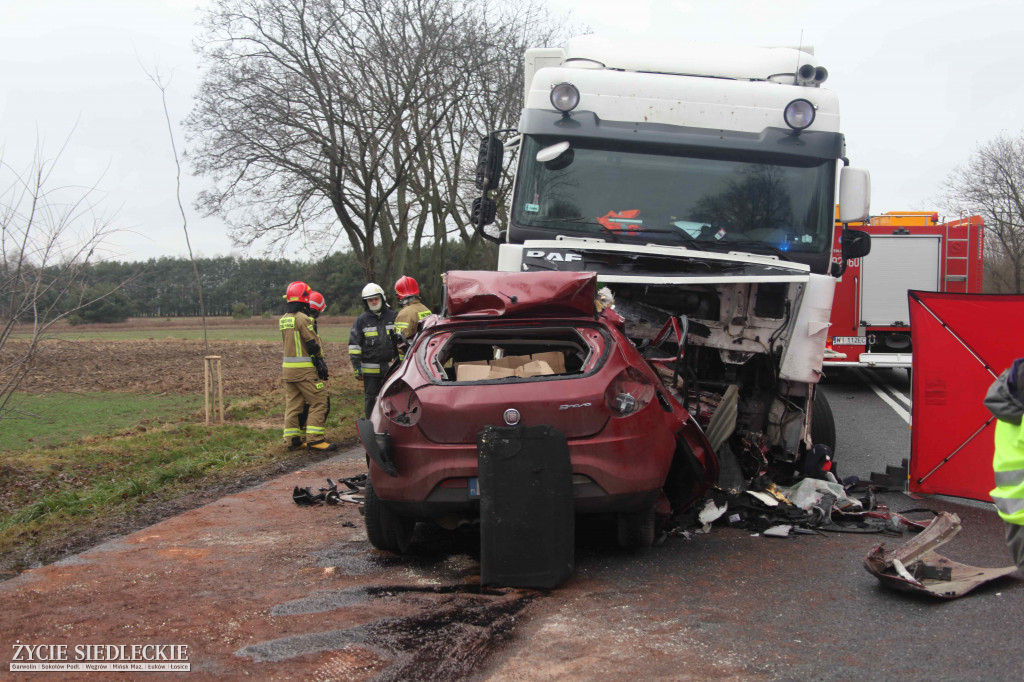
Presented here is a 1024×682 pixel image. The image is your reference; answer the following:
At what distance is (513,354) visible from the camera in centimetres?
670

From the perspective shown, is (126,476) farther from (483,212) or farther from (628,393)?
(628,393)

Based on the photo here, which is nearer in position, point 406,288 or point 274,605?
point 274,605

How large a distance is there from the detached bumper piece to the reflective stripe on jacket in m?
0.93

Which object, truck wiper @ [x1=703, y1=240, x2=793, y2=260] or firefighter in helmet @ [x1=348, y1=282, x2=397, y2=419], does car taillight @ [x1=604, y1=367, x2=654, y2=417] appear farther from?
firefighter in helmet @ [x1=348, y1=282, x2=397, y2=419]

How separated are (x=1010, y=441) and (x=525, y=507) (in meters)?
2.31

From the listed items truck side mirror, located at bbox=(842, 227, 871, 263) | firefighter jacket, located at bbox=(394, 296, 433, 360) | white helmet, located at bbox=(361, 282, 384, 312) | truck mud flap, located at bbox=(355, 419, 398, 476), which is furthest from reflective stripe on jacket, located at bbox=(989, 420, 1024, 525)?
white helmet, located at bbox=(361, 282, 384, 312)

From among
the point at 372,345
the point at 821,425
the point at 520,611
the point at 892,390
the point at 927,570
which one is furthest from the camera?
the point at 892,390

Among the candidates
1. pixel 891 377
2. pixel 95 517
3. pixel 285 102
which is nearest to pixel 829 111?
pixel 95 517

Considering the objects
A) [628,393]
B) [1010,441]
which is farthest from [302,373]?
[1010,441]

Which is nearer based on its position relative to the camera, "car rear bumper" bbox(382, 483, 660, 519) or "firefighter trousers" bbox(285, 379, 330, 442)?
"car rear bumper" bbox(382, 483, 660, 519)

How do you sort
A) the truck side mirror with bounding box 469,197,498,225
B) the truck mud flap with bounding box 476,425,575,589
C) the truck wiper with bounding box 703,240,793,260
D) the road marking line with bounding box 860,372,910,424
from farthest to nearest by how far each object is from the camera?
the road marking line with bounding box 860,372,910,424 < the truck side mirror with bounding box 469,197,498,225 < the truck wiper with bounding box 703,240,793,260 < the truck mud flap with bounding box 476,425,575,589

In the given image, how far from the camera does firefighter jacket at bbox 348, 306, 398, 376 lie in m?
10.3

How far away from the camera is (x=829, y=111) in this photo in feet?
24.3

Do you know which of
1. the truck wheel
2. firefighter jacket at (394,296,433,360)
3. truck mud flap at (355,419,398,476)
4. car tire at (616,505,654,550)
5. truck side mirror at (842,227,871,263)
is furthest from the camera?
firefighter jacket at (394,296,433,360)
